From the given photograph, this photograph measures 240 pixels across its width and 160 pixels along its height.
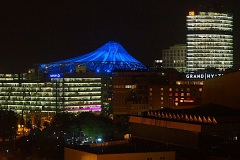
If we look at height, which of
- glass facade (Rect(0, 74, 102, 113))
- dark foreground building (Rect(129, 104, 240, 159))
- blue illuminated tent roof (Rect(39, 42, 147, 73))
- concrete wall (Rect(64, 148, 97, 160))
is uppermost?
blue illuminated tent roof (Rect(39, 42, 147, 73))

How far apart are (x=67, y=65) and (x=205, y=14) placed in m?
25.3

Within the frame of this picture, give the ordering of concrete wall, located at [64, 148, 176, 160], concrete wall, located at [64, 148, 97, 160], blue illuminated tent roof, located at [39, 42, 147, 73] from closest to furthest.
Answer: concrete wall, located at [64, 148, 176, 160]
concrete wall, located at [64, 148, 97, 160]
blue illuminated tent roof, located at [39, 42, 147, 73]

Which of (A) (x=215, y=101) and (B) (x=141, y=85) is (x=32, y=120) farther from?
(A) (x=215, y=101)

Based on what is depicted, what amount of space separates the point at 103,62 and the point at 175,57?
72.2ft

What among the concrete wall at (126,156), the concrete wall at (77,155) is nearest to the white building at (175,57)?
the concrete wall at (77,155)

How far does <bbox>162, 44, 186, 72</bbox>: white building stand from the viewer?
4628 inches

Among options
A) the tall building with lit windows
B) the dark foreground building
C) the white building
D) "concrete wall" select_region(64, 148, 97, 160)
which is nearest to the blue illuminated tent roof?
the tall building with lit windows

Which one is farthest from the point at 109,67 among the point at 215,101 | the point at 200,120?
the point at 200,120

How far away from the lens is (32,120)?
76.1m

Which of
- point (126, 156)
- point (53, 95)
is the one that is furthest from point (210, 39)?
point (126, 156)

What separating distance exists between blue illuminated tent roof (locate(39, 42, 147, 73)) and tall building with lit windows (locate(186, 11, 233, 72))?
9.64 m

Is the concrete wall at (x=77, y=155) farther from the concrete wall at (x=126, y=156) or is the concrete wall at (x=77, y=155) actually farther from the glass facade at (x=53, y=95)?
the glass facade at (x=53, y=95)

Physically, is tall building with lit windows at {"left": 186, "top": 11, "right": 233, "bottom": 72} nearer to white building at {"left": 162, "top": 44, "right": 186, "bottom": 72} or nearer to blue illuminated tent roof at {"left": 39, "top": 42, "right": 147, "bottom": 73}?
blue illuminated tent roof at {"left": 39, "top": 42, "right": 147, "bottom": 73}

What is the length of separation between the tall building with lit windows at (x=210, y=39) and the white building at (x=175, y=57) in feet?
40.3
